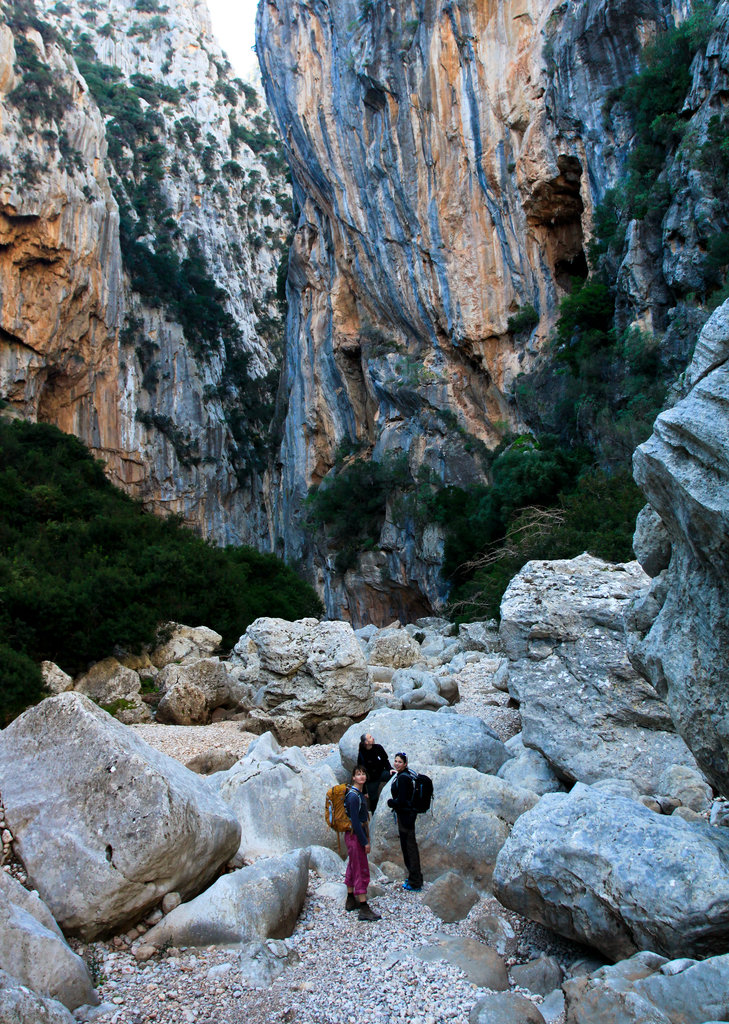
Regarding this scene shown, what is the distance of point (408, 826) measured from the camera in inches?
185

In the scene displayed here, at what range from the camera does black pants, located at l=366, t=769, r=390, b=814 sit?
5617mm

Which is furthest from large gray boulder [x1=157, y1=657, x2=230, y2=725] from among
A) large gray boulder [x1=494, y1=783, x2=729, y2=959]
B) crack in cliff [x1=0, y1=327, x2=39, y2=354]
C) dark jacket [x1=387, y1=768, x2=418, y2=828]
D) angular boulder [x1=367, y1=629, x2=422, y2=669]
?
crack in cliff [x1=0, y1=327, x2=39, y2=354]

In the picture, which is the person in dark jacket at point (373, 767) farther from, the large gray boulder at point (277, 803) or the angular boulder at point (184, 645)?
the angular boulder at point (184, 645)

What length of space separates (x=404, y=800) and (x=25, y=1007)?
2.49 m

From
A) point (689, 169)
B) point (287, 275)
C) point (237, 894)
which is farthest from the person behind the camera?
point (287, 275)

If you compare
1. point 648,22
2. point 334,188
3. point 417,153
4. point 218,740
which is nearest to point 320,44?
point 334,188

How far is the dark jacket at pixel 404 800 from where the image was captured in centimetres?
468

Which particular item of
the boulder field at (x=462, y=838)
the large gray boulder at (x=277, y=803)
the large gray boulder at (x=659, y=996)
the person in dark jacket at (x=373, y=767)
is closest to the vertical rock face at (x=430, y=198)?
the boulder field at (x=462, y=838)

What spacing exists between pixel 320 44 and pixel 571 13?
12.1 m

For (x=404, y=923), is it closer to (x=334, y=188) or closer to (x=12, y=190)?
(x=334, y=188)

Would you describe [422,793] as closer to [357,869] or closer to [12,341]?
[357,869]

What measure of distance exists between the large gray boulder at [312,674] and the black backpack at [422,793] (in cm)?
412

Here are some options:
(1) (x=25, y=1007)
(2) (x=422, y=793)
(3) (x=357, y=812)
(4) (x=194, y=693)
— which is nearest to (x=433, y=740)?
(2) (x=422, y=793)

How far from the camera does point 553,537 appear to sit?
13.9 m
